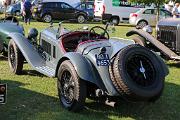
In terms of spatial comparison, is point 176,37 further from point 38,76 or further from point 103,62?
point 103,62

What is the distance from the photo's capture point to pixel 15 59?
922cm

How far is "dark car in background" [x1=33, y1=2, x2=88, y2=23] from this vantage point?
98.1 ft

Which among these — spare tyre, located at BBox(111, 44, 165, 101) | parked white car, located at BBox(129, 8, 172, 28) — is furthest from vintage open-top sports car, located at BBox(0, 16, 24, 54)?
parked white car, located at BBox(129, 8, 172, 28)

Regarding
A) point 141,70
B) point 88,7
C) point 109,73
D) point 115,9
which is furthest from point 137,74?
point 88,7

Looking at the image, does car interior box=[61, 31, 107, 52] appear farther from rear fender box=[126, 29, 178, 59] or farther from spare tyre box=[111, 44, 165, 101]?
rear fender box=[126, 29, 178, 59]

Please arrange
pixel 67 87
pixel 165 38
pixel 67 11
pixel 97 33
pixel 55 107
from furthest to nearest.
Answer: pixel 67 11 < pixel 165 38 < pixel 97 33 < pixel 55 107 < pixel 67 87

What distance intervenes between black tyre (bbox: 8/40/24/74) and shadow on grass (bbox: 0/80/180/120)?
4.84 feet

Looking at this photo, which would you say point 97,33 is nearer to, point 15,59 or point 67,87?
point 67,87

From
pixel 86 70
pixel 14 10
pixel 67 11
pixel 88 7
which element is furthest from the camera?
pixel 88 7

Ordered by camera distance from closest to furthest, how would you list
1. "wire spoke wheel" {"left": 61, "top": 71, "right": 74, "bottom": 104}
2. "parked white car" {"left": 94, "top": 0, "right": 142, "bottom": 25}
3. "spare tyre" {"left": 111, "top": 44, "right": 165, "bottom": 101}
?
"spare tyre" {"left": 111, "top": 44, "right": 165, "bottom": 101}, "wire spoke wheel" {"left": 61, "top": 71, "right": 74, "bottom": 104}, "parked white car" {"left": 94, "top": 0, "right": 142, "bottom": 25}

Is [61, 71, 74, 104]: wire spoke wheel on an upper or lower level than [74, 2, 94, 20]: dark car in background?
lower

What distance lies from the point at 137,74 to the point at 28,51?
3.23 meters

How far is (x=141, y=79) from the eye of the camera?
6.15 metres

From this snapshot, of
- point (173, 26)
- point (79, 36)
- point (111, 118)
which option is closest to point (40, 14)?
point (173, 26)
